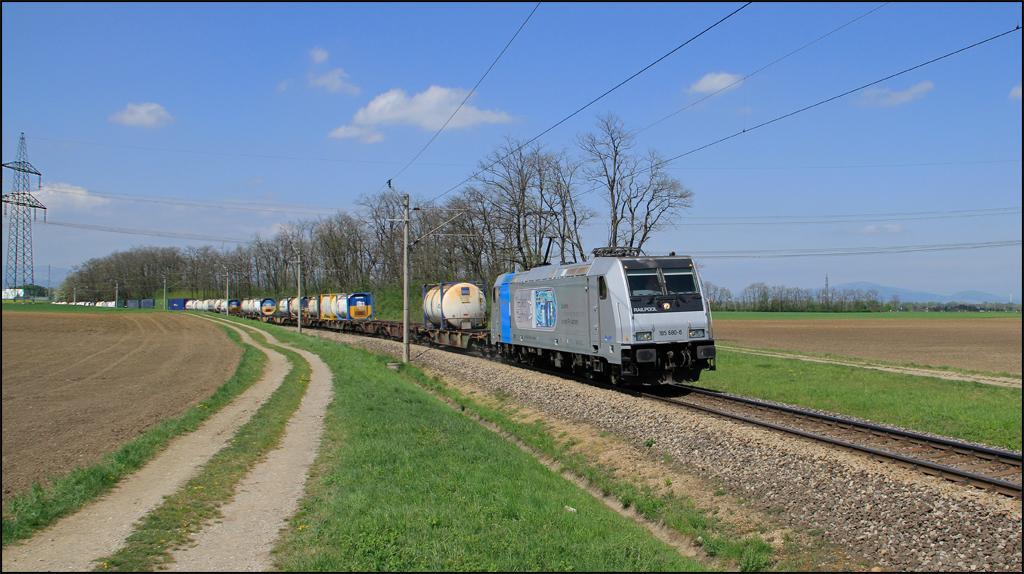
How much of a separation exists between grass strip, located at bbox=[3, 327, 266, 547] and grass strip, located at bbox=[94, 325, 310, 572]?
89 centimetres

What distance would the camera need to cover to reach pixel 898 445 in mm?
9180

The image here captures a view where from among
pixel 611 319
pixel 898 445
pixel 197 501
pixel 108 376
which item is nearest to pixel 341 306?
pixel 108 376

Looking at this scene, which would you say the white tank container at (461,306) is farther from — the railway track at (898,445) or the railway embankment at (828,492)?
the railway track at (898,445)

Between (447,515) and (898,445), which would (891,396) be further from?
(447,515)

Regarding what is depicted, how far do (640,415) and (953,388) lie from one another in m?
10.9

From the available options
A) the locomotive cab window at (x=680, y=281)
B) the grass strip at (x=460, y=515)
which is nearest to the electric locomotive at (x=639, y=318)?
the locomotive cab window at (x=680, y=281)

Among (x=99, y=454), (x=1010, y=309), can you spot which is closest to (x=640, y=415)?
(x=99, y=454)

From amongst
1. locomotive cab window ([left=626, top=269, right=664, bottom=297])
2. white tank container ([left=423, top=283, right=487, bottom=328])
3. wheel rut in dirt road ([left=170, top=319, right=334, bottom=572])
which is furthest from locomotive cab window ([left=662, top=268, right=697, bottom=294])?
white tank container ([left=423, top=283, right=487, bottom=328])

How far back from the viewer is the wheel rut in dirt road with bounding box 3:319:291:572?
17.3 feet

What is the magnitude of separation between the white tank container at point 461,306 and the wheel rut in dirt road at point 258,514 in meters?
17.3

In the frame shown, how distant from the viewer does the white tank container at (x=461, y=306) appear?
95.8 feet

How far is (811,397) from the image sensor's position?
47.6 feet

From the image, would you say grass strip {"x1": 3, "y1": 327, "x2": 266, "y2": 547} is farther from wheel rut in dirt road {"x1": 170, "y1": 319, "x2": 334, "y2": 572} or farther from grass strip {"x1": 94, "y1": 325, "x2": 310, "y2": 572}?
wheel rut in dirt road {"x1": 170, "y1": 319, "x2": 334, "y2": 572}

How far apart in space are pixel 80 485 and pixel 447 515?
4.53m
